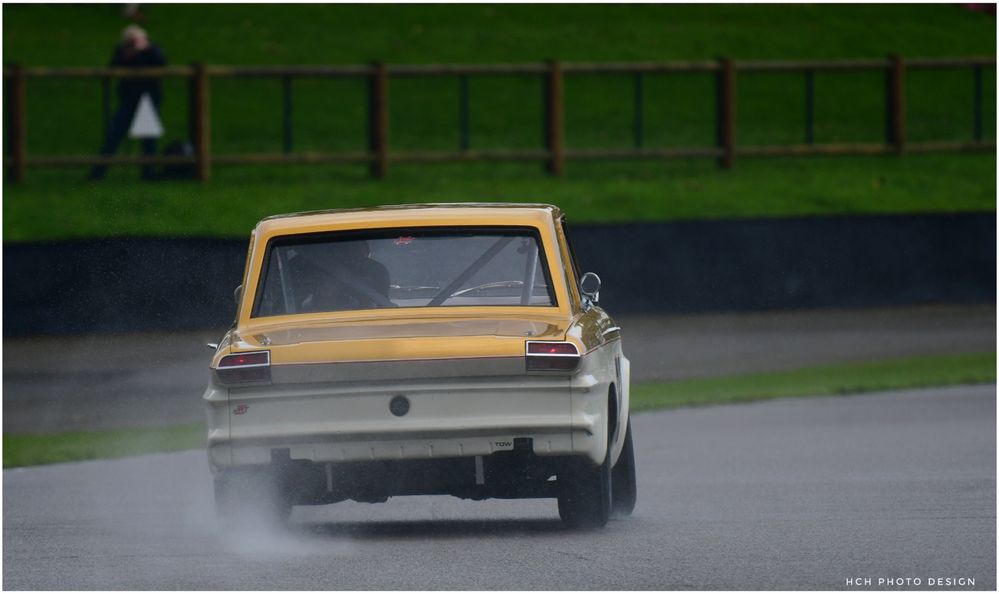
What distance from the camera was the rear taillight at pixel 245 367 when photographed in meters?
9.55

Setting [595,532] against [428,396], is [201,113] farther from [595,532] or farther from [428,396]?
[428,396]

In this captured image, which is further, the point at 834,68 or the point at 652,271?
the point at 834,68

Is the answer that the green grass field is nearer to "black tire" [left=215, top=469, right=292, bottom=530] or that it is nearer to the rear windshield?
the rear windshield

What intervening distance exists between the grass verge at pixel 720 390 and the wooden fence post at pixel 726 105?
27.6 feet

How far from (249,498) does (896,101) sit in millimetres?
23227

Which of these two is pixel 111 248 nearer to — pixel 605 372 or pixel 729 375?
pixel 729 375

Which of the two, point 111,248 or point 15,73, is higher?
point 15,73

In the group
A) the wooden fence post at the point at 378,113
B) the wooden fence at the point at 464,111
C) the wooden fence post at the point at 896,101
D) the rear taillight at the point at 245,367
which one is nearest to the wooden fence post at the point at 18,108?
the wooden fence at the point at 464,111

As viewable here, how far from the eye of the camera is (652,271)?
80.2 feet

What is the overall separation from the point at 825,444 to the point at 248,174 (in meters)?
17.6

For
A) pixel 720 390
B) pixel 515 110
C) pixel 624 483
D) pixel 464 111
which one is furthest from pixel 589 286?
pixel 515 110

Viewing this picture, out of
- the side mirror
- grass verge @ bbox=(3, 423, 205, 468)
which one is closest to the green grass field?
grass verge @ bbox=(3, 423, 205, 468)

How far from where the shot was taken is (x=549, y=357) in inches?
374

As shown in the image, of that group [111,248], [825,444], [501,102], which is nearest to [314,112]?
[501,102]
